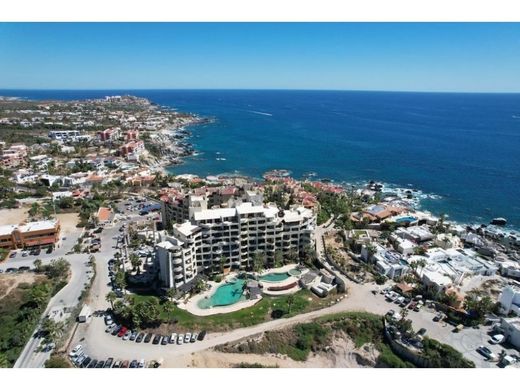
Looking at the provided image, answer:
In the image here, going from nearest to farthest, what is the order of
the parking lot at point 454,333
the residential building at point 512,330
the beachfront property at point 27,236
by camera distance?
the parking lot at point 454,333 < the residential building at point 512,330 < the beachfront property at point 27,236

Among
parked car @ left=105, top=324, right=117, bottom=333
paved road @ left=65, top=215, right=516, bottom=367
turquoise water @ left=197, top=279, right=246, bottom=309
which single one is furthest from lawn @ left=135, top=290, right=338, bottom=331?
parked car @ left=105, top=324, right=117, bottom=333

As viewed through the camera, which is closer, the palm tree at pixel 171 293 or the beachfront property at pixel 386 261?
the palm tree at pixel 171 293

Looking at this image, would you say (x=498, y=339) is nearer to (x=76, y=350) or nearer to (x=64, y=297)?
(x=76, y=350)

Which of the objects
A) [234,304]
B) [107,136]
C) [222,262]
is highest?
[107,136]

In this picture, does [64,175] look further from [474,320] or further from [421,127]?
[421,127]

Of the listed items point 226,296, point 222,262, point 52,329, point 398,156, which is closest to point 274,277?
point 222,262

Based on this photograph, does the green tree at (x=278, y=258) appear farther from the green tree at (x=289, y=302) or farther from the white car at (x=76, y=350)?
the white car at (x=76, y=350)

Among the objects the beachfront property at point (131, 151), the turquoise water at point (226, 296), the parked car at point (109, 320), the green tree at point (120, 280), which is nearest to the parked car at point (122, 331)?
the parked car at point (109, 320)
